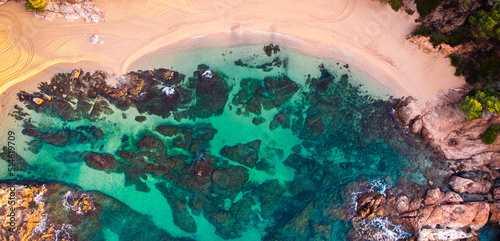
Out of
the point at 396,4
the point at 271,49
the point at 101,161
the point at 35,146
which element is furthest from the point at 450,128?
the point at 35,146

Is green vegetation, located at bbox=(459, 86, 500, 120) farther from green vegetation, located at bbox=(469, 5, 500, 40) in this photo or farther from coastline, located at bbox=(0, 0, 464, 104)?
green vegetation, located at bbox=(469, 5, 500, 40)

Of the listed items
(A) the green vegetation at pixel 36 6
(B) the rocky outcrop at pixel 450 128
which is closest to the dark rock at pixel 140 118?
(A) the green vegetation at pixel 36 6

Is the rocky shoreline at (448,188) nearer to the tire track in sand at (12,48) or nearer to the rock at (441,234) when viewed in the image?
the rock at (441,234)

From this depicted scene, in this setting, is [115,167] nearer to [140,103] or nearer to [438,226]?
[140,103]

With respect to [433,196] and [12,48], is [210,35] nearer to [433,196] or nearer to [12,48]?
[12,48]

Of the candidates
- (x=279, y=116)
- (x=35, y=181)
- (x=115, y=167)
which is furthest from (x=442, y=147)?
(x=35, y=181)
